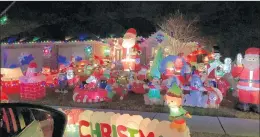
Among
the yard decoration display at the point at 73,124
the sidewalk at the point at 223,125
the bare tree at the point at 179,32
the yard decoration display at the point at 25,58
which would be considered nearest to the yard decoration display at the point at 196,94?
the sidewalk at the point at 223,125

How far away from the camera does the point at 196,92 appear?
276 inches

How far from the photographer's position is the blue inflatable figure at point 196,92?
274 inches

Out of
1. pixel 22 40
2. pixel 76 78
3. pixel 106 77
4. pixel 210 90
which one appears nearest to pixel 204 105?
pixel 210 90

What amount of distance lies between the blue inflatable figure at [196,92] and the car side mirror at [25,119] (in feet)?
17.9

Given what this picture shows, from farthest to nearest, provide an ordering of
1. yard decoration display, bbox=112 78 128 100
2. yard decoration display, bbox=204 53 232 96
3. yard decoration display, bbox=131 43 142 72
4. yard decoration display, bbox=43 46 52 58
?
yard decoration display, bbox=43 46 52 58 → yard decoration display, bbox=131 43 142 72 → yard decoration display, bbox=112 78 128 100 → yard decoration display, bbox=204 53 232 96

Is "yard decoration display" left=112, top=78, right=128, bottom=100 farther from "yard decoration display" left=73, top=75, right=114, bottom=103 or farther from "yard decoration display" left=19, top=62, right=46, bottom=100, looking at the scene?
"yard decoration display" left=19, top=62, right=46, bottom=100

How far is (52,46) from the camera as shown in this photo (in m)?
12.5

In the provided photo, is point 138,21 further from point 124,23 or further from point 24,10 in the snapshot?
point 24,10

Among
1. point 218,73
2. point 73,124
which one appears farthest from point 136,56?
point 73,124

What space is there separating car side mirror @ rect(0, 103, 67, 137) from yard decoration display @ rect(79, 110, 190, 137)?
157 cm

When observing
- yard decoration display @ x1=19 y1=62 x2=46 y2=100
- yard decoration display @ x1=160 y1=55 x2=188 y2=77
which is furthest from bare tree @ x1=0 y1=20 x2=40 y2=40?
yard decoration display @ x1=160 y1=55 x2=188 y2=77

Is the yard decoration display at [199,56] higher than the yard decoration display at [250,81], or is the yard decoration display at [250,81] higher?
the yard decoration display at [199,56]

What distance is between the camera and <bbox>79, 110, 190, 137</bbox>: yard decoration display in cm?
325

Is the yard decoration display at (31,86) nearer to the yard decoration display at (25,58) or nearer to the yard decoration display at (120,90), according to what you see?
the yard decoration display at (120,90)
